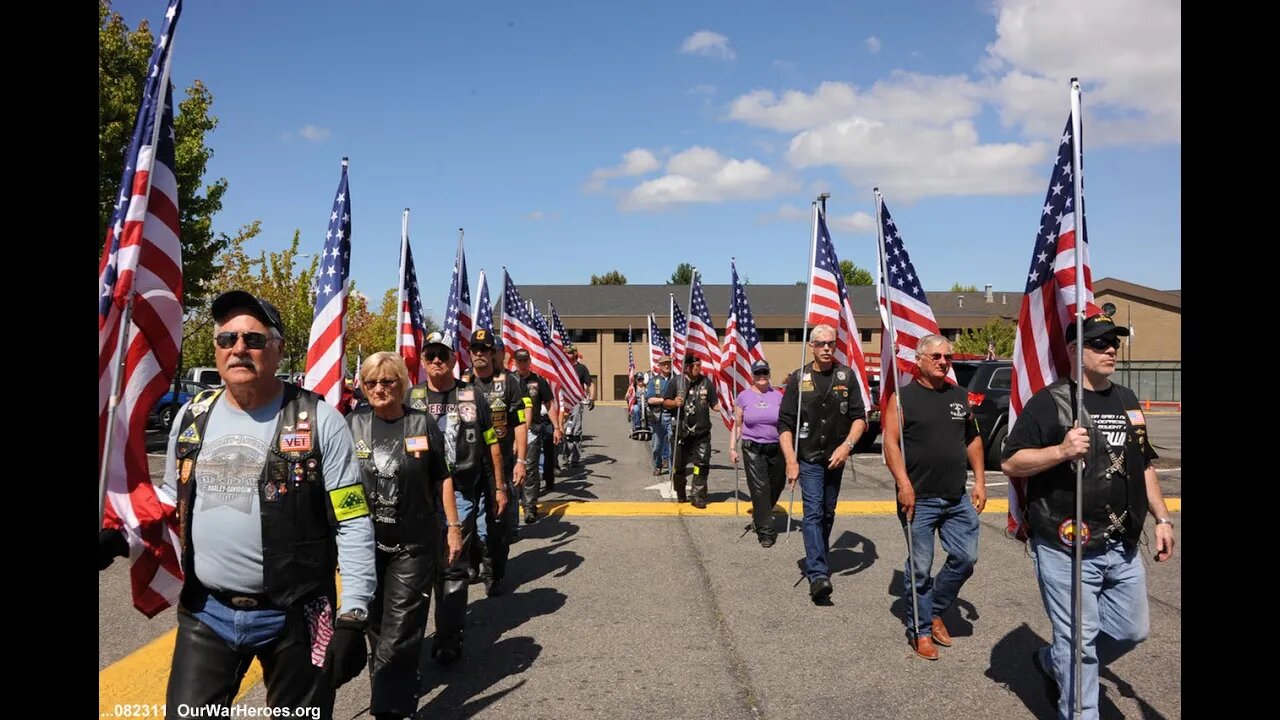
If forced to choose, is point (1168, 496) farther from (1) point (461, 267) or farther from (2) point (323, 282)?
(2) point (323, 282)

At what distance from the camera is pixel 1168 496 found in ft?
39.1

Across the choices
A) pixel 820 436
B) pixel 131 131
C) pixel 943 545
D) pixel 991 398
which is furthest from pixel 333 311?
pixel 131 131

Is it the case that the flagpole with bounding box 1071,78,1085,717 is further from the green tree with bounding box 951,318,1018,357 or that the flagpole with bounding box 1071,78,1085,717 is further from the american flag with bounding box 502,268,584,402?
the green tree with bounding box 951,318,1018,357

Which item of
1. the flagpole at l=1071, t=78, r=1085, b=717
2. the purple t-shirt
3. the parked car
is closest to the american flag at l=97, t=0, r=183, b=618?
the flagpole at l=1071, t=78, r=1085, b=717

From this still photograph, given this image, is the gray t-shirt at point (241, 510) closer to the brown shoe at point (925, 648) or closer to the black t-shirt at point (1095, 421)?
the black t-shirt at point (1095, 421)

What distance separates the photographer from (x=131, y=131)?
18.3 meters

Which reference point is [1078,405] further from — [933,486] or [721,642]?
[721,642]

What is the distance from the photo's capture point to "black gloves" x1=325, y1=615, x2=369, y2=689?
2828mm

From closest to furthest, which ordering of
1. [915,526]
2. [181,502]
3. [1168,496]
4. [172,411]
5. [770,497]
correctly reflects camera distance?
[181,502], [915,526], [770,497], [1168,496], [172,411]

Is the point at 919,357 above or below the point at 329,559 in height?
above

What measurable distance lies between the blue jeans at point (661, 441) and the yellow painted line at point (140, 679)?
867cm

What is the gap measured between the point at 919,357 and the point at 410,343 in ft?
15.2

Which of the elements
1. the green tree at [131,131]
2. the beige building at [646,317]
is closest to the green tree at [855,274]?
the beige building at [646,317]
